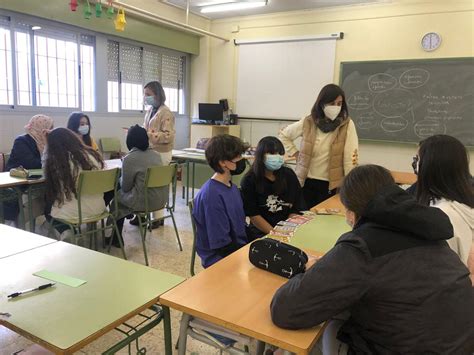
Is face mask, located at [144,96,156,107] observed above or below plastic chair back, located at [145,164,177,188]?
above

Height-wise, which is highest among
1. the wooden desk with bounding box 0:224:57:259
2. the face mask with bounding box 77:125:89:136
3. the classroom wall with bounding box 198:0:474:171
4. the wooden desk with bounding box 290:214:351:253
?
the classroom wall with bounding box 198:0:474:171

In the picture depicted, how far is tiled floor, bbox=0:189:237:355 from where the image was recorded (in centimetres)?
206

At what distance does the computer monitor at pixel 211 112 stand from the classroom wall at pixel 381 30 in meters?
0.58

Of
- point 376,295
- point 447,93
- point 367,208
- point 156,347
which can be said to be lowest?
point 156,347

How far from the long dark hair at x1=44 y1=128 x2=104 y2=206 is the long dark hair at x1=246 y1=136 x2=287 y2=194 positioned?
4.58 ft

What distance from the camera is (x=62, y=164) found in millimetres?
2770

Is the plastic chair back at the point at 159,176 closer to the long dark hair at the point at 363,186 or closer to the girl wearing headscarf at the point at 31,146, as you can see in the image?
the girl wearing headscarf at the point at 31,146

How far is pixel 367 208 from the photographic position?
1.04 meters

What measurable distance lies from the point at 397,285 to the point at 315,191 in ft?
6.32

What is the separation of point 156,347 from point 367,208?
1581mm

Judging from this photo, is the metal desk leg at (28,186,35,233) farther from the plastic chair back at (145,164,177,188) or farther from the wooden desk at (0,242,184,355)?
the wooden desk at (0,242,184,355)

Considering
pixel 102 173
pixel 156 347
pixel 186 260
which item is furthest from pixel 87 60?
pixel 156 347

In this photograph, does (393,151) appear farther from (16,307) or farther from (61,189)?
(16,307)

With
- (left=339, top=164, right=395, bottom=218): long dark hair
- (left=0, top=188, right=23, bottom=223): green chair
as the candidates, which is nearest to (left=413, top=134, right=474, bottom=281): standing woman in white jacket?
(left=339, top=164, right=395, bottom=218): long dark hair
